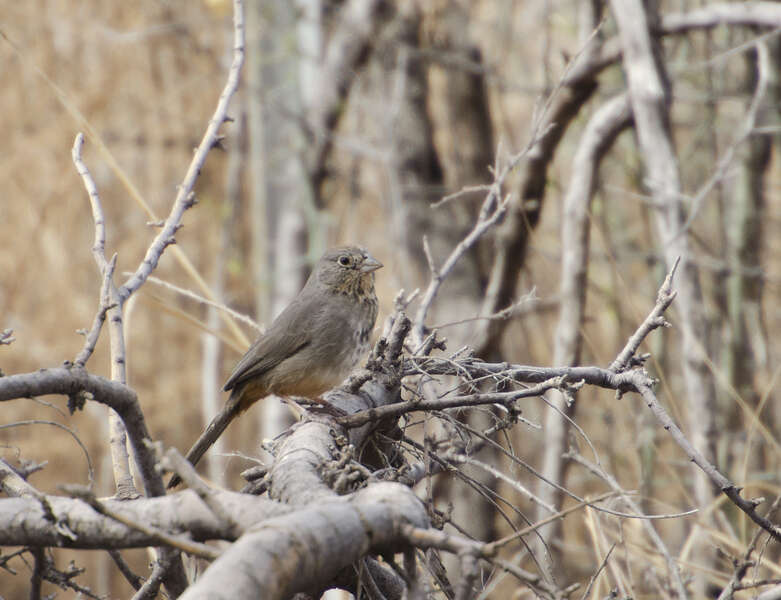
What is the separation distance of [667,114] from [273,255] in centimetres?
495

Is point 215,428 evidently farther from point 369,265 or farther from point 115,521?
point 115,521

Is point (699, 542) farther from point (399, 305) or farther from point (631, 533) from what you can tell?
point (399, 305)

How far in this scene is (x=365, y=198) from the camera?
376 inches

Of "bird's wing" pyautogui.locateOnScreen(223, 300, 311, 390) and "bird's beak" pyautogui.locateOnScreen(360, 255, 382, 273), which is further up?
"bird's beak" pyautogui.locateOnScreen(360, 255, 382, 273)

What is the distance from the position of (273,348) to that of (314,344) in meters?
0.20

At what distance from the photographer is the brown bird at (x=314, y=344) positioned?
13.5 feet

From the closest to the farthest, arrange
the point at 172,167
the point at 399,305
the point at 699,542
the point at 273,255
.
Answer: the point at 399,305 < the point at 699,542 < the point at 273,255 < the point at 172,167

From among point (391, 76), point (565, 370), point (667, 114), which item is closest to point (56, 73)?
point (391, 76)

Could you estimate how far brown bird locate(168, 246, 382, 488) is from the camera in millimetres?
4129

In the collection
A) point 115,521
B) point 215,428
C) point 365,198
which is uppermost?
point 365,198

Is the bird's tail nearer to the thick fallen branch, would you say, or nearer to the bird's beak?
the bird's beak

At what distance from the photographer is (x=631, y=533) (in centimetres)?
407

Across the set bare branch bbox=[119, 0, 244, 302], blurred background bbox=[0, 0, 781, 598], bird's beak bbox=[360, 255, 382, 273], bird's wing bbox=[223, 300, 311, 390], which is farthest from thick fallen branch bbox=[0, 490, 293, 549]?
blurred background bbox=[0, 0, 781, 598]

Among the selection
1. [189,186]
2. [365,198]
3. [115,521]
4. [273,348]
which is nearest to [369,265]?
[273,348]
